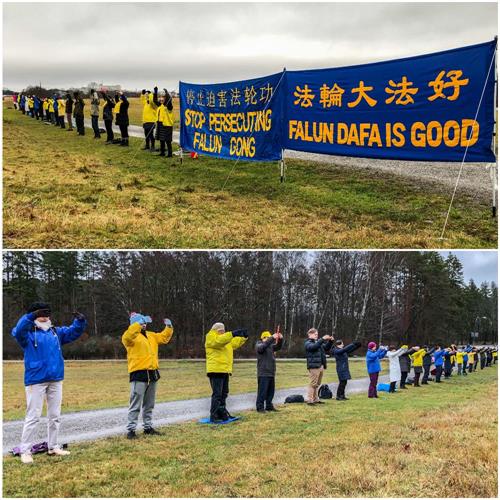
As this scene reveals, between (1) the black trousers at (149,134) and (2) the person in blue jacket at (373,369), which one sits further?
(1) the black trousers at (149,134)

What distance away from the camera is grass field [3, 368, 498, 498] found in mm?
4488

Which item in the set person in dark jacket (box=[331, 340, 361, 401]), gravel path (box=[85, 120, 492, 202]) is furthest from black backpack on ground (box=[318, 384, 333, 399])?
gravel path (box=[85, 120, 492, 202])

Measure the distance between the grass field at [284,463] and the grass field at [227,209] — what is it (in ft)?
8.80

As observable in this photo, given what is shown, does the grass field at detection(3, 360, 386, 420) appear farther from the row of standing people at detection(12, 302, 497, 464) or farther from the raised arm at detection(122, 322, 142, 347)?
the raised arm at detection(122, 322, 142, 347)

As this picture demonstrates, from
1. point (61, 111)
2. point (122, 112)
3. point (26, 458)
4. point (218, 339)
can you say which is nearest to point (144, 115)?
point (122, 112)

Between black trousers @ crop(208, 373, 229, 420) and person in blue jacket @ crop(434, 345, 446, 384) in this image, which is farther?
person in blue jacket @ crop(434, 345, 446, 384)

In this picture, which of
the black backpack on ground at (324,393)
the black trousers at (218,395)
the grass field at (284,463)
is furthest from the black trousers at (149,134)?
the grass field at (284,463)

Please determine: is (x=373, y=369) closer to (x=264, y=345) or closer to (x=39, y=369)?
(x=264, y=345)

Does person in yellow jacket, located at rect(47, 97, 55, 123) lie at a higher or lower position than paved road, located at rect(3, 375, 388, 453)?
higher

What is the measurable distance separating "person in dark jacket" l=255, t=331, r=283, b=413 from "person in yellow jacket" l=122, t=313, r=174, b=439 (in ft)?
6.80

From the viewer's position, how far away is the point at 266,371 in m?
8.36

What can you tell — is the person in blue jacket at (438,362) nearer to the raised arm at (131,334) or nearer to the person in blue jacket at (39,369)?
the raised arm at (131,334)

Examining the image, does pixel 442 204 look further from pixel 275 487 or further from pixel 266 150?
pixel 275 487

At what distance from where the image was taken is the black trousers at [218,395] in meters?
7.27
